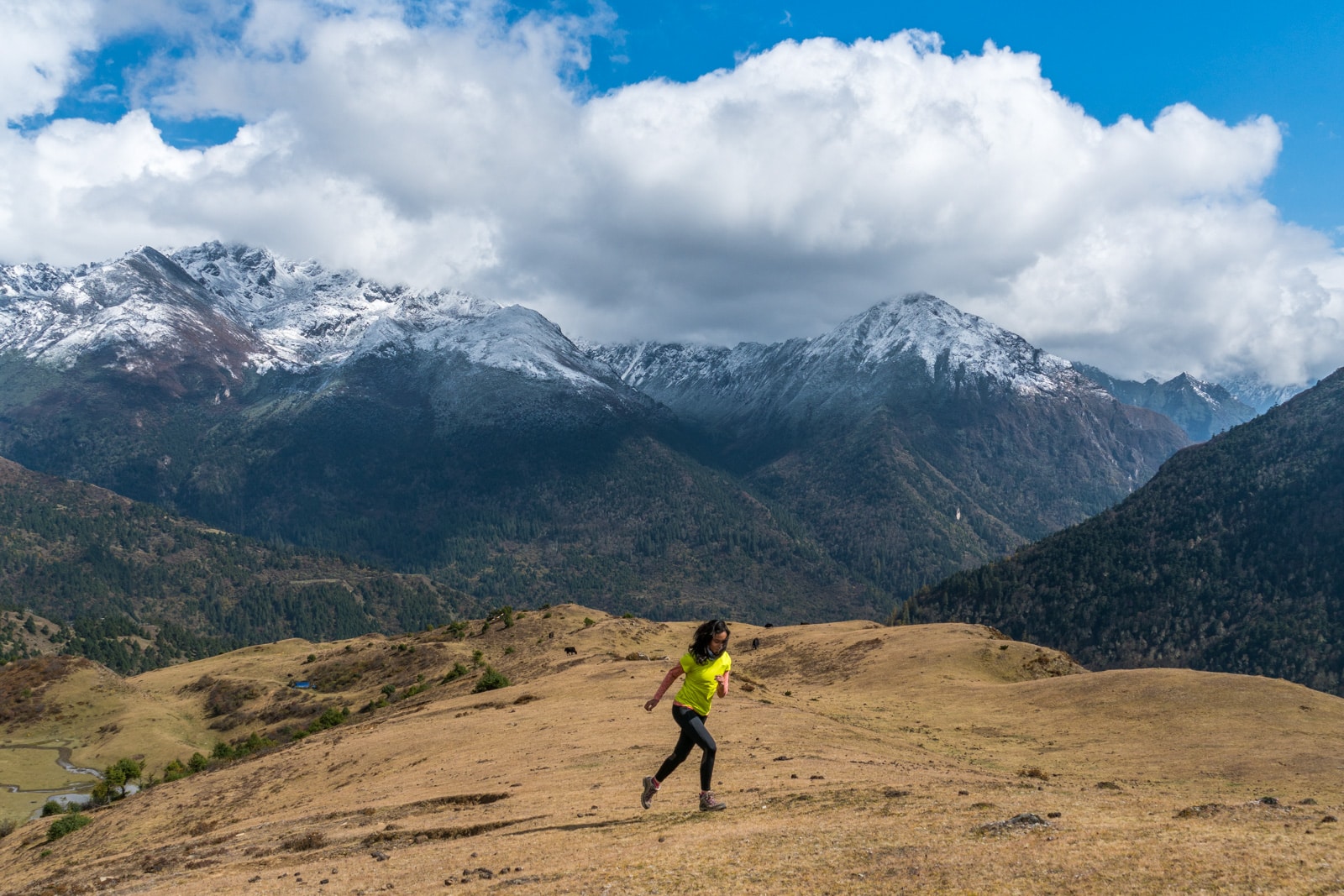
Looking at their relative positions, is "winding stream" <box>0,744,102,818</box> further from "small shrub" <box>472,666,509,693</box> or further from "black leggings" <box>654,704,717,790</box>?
"black leggings" <box>654,704,717,790</box>

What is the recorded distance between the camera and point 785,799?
2530 cm

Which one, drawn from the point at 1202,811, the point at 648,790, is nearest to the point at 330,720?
the point at 648,790


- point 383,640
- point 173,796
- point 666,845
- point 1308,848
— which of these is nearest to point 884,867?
point 666,845

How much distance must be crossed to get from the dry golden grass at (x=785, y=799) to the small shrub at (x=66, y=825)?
155cm

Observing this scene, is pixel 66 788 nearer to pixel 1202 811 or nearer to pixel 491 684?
pixel 491 684

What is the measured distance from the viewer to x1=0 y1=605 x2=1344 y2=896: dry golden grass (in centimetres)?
1714

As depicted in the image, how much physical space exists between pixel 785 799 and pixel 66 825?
2160 inches

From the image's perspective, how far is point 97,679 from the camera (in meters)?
138

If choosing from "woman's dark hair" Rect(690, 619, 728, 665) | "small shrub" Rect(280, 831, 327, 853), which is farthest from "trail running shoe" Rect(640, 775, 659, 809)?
"small shrub" Rect(280, 831, 327, 853)

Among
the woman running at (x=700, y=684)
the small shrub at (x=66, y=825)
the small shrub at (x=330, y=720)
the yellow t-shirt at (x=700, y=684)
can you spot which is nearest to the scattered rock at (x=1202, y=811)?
the woman running at (x=700, y=684)

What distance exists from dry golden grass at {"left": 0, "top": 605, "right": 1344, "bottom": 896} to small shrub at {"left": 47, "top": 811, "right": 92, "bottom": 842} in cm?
155

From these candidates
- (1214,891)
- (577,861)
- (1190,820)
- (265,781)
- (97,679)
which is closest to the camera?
(1214,891)

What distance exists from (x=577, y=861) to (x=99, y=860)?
1187 inches

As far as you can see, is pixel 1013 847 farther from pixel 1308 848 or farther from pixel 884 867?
pixel 1308 848
